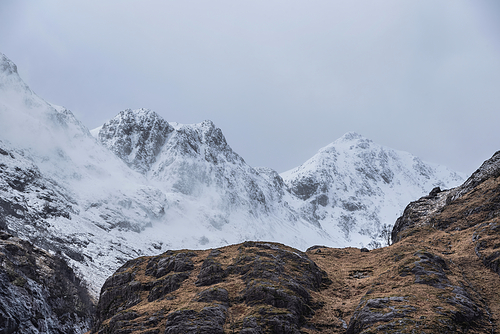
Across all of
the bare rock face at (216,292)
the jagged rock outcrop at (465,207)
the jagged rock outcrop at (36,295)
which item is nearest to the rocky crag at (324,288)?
the bare rock face at (216,292)

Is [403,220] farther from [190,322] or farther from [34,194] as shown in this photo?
[34,194]

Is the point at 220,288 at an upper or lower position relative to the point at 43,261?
lower

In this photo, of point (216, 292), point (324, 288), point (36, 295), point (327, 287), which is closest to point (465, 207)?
point (327, 287)

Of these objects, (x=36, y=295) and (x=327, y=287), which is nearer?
(x=327, y=287)

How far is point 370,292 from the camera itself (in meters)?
25.8

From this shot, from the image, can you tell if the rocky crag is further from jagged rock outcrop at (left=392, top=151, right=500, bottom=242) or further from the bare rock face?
jagged rock outcrop at (left=392, top=151, right=500, bottom=242)

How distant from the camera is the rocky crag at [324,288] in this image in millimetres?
21703

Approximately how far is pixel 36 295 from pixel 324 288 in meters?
49.0

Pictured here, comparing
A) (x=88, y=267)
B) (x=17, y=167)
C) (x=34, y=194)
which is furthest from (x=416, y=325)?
(x=17, y=167)

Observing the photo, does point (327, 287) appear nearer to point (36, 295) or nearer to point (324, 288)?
point (324, 288)

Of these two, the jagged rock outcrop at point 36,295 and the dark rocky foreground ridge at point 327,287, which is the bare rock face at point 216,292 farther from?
the jagged rock outcrop at point 36,295

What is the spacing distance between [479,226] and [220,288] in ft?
84.5

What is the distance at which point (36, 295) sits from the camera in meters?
55.1

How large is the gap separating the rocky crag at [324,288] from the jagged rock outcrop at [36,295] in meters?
18.8
